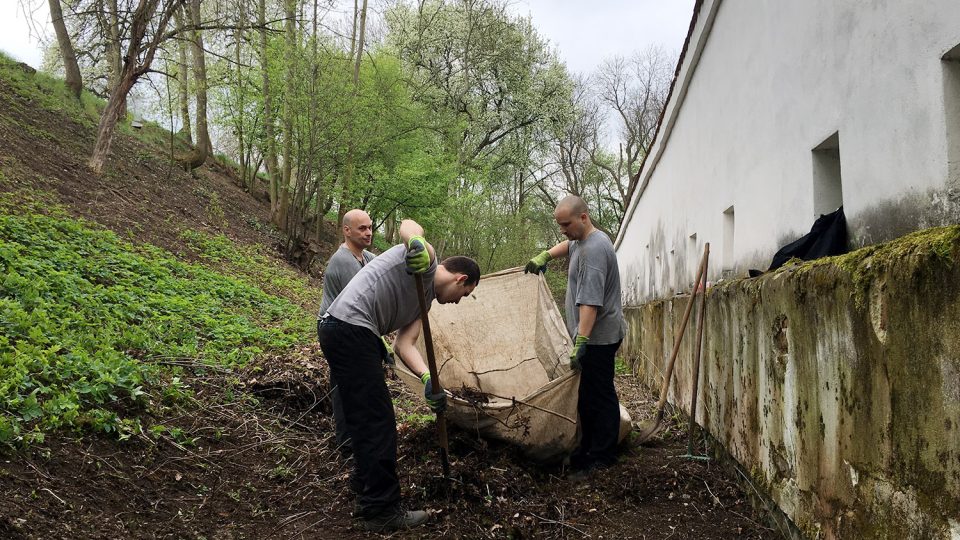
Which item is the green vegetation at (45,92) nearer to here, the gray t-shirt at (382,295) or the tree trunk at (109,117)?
the tree trunk at (109,117)

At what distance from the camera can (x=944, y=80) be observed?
6.36 ft

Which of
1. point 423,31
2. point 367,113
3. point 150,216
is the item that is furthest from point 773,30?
point 423,31

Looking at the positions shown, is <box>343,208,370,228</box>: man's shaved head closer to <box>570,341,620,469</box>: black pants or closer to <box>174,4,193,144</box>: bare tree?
<box>570,341,620,469</box>: black pants

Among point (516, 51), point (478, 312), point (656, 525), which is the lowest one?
point (656, 525)

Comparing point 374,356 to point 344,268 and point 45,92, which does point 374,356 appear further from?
point 45,92

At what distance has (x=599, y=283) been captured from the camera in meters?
4.21

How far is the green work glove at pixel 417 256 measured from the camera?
339 cm

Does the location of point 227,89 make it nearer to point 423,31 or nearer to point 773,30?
point 423,31

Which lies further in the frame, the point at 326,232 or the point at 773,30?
the point at 326,232

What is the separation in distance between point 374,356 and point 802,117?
241cm

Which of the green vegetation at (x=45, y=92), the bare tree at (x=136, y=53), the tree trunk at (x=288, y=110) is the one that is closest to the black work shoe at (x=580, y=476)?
the bare tree at (x=136, y=53)

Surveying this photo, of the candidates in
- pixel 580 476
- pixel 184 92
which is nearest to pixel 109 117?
pixel 184 92

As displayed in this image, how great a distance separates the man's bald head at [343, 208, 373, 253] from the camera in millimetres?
4898

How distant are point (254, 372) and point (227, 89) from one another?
14052 millimetres
